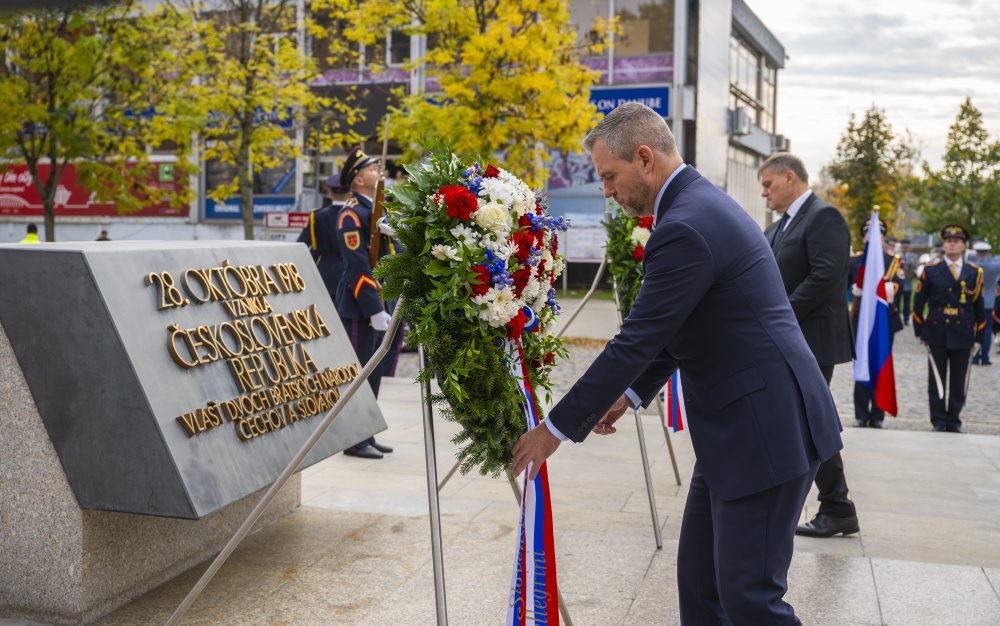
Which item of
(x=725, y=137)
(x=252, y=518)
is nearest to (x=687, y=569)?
(x=252, y=518)

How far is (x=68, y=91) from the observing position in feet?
58.4

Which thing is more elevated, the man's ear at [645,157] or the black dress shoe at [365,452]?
the man's ear at [645,157]

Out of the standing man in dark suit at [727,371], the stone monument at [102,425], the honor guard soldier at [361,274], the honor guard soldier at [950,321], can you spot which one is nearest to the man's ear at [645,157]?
the standing man in dark suit at [727,371]

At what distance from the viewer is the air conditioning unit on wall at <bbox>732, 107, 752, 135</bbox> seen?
34.3 metres

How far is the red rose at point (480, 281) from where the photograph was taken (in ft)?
11.7

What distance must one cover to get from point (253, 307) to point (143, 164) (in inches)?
605

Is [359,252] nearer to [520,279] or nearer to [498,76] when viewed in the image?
[520,279]

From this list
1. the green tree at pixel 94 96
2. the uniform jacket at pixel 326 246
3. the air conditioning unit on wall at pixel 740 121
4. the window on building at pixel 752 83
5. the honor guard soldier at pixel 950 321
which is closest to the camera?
the uniform jacket at pixel 326 246

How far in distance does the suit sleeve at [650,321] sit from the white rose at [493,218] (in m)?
0.72

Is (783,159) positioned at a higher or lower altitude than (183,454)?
higher

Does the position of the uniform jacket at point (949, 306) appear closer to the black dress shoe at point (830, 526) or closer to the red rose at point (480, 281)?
the black dress shoe at point (830, 526)

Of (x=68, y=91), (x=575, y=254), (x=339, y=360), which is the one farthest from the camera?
(x=575, y=254)

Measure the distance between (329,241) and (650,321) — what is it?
19.6 feet

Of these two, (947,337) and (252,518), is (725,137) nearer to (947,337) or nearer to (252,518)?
(947,337)
